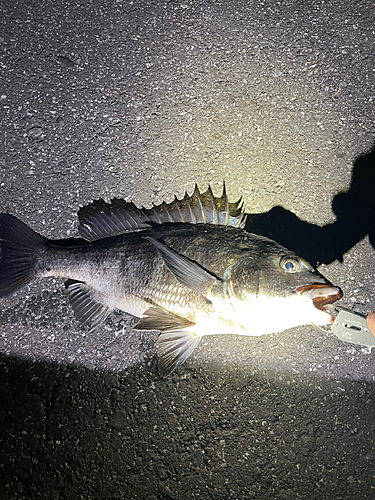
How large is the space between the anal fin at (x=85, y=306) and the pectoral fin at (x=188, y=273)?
2.44 ft

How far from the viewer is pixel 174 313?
6.80 ft

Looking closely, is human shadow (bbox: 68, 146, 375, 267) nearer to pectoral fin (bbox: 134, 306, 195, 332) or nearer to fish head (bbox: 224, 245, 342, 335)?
fish head (bbox: 224, 245, 342, 335)

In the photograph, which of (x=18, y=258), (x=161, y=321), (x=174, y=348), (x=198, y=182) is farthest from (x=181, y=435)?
(x=198, y=182)

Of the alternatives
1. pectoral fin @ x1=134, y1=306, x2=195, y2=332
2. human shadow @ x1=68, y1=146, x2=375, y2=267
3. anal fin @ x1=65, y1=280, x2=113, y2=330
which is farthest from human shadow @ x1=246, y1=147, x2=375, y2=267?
anal fin @ x1=65, y1=280, x2=113, y2=330

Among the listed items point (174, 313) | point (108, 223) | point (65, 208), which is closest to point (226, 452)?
point (174, 313)

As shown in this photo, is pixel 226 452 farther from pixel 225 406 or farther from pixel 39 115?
pixel 39 115

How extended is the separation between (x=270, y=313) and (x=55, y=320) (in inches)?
69.8

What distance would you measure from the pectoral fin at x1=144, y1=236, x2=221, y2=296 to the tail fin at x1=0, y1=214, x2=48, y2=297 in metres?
1.12

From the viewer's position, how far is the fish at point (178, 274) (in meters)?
1.85

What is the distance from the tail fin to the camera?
244cm

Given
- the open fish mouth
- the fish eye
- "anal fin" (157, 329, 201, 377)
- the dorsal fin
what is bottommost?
"anal fin" (157, 329, 201, 377)

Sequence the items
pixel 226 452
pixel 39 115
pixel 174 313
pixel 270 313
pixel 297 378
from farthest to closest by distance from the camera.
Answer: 1. pixel 39 115
2. pixel 297 378
3. pixel 226 452
4. pixel 174 313
5. pixel 270 313

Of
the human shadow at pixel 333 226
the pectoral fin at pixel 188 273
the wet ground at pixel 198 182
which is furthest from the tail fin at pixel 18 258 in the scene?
the human shadow at pixel 333 226

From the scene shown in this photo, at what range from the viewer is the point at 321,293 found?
169 centimetres
